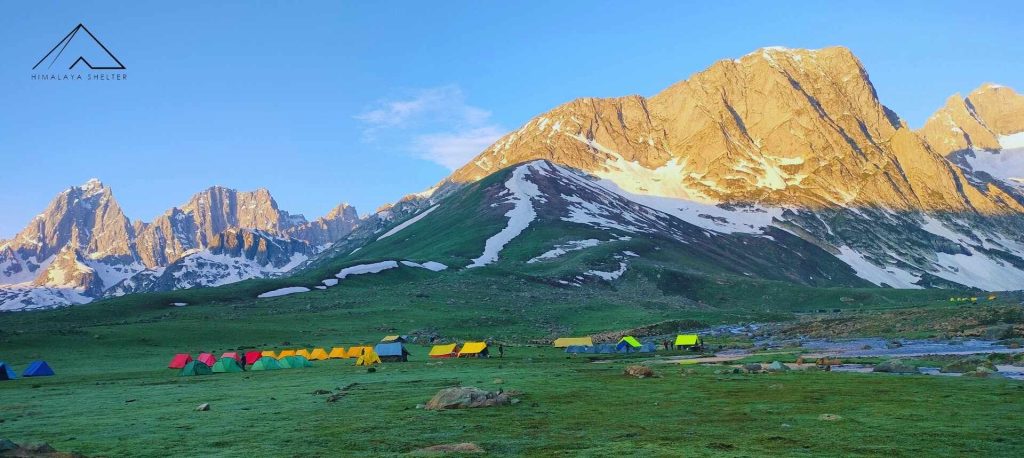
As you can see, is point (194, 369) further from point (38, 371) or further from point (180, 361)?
point (38, 371)

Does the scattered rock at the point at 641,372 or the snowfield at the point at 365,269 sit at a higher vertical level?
the snowfield at the point at 365,269

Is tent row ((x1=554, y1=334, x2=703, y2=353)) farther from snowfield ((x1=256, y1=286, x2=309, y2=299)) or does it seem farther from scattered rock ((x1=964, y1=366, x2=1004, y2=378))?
snowfield ((x1=256, y1=286, x2=309, y2=299))

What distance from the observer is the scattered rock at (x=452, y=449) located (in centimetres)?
2631

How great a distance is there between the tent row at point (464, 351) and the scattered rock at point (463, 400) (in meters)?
49.8

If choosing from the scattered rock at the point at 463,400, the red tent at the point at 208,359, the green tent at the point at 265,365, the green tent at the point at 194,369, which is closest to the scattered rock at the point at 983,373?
the scattered rock at the point at 463,400

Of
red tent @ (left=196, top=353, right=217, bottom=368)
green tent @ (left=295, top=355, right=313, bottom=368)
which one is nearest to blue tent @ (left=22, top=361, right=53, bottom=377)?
red tent @ (left=196, top=353, right=217, bottom=368)

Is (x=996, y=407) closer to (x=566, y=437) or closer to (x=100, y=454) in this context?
(x=566, y=437)

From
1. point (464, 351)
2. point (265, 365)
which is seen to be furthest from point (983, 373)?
point (265, 365)

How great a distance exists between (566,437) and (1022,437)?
639 inches

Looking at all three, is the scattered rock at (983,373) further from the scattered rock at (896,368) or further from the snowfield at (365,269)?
the snowfield at (365,269)

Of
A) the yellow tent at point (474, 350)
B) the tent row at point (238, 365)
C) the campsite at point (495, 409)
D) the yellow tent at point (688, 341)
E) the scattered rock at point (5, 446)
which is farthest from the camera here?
the yellow tent at point (688, 341)

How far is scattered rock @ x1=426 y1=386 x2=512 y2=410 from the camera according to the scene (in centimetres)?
3869

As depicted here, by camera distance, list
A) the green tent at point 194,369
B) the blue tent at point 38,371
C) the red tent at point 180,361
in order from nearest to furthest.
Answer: the blue tent at point 38,371 < the green tent at point 194,369 < the red tent at point 180,361

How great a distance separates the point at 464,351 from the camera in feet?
299
